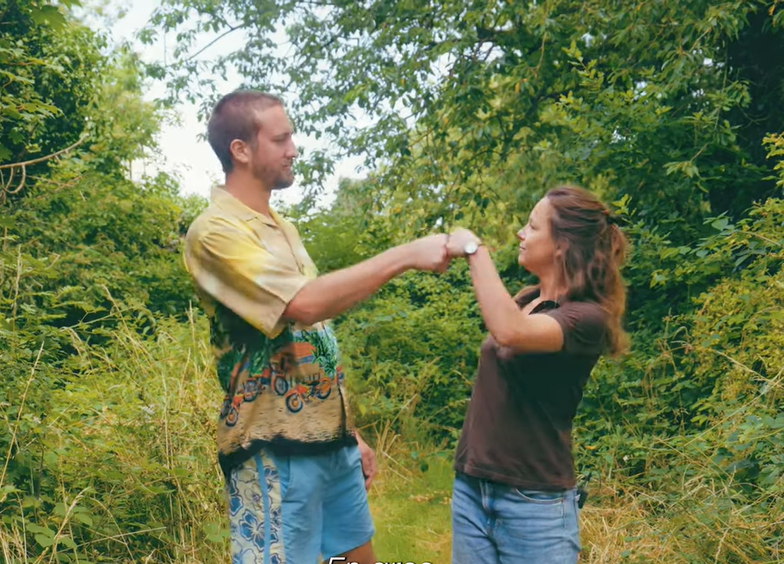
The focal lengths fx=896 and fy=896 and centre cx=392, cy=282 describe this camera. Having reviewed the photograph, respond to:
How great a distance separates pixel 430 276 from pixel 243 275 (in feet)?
22.7

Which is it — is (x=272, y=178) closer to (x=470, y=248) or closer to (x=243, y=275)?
(x=243, y=275)

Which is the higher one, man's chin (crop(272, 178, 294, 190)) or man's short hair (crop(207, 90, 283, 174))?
man's short hair (crop(207, 90, 283, 174))

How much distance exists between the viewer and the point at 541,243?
8.33 ft

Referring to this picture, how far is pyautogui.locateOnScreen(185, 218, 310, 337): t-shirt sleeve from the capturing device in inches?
89.5


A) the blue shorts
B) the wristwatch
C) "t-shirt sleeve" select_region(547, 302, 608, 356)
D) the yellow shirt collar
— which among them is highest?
the yellow shirt collar

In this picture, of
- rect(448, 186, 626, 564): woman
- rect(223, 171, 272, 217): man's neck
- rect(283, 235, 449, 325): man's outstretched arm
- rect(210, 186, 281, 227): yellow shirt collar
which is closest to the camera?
rect(283, 235, 449, 325): man's outstretched arm

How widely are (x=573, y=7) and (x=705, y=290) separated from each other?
295 cm

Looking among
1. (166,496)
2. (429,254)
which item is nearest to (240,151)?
(429,254)

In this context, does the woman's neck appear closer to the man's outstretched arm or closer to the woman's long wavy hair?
the woman's long wavy hair

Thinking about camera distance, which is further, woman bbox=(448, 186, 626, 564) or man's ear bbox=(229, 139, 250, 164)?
man's ear bbox=(229, 139, 250, 164)

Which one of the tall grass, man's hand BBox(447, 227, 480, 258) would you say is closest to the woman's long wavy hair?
man's hand BBox(447, 227, 480, 258)

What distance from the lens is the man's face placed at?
2561 millimetres

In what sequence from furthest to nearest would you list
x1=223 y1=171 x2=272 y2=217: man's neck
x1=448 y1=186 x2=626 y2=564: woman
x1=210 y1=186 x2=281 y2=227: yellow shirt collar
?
x1=223 y1=171 x2=272 y2=217: man's neck
x1=210 y1=186 x2=281 y2=227: yellow shirt collar
x1=448 y1=186 x2=626 y2=564: woman

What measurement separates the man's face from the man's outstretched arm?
0.47m
